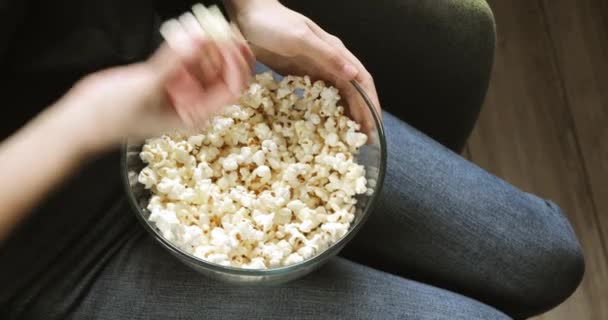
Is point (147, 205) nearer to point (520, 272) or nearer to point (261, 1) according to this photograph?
point (261, 1)

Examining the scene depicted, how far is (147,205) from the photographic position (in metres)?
0.78

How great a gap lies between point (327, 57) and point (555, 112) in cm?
83

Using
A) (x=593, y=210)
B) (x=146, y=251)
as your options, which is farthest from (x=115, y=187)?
(x=593, y=210)

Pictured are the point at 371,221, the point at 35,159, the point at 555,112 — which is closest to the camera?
the point at 35,159

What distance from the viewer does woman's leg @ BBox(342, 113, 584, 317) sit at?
0.94m

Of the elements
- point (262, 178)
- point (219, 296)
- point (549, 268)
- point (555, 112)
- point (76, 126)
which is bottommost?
point (555, 112)

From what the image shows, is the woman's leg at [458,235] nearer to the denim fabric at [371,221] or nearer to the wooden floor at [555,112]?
the denim fabric at [371,221]

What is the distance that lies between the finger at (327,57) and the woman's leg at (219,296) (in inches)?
9.3

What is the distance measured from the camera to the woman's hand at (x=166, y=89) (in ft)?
2.36

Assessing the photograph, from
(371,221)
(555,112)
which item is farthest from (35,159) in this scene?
(555,112)

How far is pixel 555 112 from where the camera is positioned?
1474mm

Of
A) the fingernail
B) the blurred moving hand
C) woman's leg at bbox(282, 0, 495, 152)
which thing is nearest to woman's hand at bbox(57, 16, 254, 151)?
the blurred moving hand

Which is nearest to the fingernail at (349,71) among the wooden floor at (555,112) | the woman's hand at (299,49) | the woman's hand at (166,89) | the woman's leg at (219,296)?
the woman's hand at (299,49)

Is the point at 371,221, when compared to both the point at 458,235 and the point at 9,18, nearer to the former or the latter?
the point at 458,235
